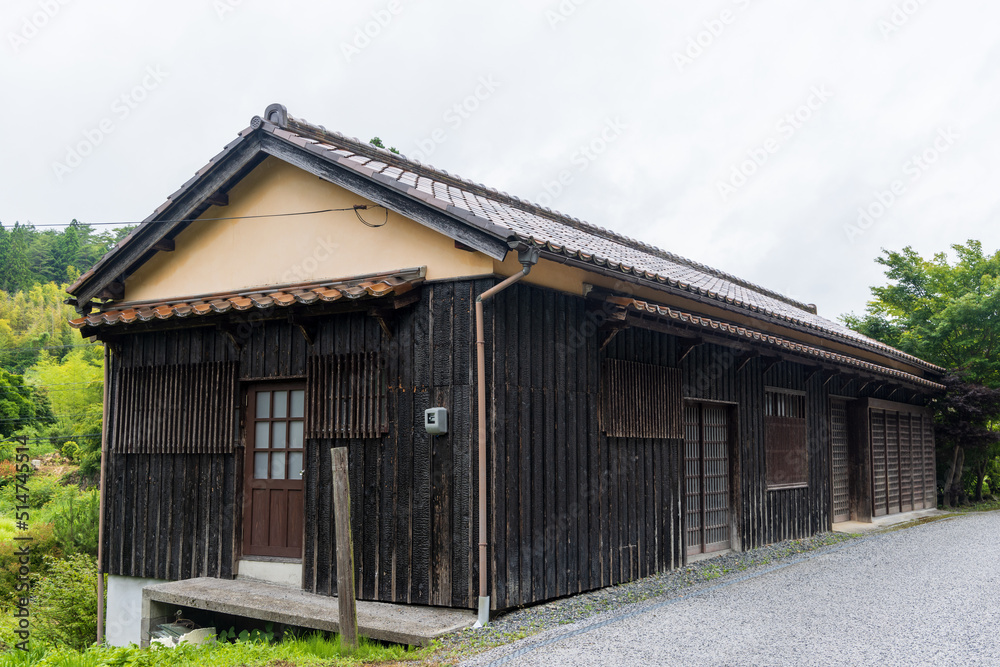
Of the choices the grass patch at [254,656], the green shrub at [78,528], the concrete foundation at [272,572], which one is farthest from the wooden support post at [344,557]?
the green shrub at [78,528]

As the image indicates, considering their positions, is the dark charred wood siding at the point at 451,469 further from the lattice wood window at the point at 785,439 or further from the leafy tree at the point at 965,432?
the leafy tree at the point at 965,432

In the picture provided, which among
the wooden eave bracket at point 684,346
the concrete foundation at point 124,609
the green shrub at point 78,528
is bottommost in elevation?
the green shrub at point 78,528

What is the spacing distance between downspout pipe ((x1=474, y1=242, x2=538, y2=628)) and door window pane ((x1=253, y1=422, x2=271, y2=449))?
2.68 meters

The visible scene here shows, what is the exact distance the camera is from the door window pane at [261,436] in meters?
7.61

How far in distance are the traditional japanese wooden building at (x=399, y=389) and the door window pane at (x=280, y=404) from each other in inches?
0.6

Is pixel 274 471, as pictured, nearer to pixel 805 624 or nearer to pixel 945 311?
pixel 805 624

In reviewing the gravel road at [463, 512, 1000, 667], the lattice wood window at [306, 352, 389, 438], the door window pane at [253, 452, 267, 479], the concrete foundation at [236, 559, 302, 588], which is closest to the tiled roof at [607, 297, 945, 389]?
the lattice wood window at [306, 352, 389, 438]

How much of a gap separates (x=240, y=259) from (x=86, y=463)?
18.0 meters

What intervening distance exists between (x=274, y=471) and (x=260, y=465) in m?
0.22

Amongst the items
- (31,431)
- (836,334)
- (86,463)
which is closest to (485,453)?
(836,334)

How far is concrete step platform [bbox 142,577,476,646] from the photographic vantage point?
5617 millimetres

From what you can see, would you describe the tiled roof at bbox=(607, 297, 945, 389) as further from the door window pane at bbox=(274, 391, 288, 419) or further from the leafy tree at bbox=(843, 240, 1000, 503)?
the leafy tree at bbox=(843, 240, 1000, 503)

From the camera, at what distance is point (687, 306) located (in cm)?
906

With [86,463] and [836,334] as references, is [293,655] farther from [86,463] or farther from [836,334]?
[86,463]
